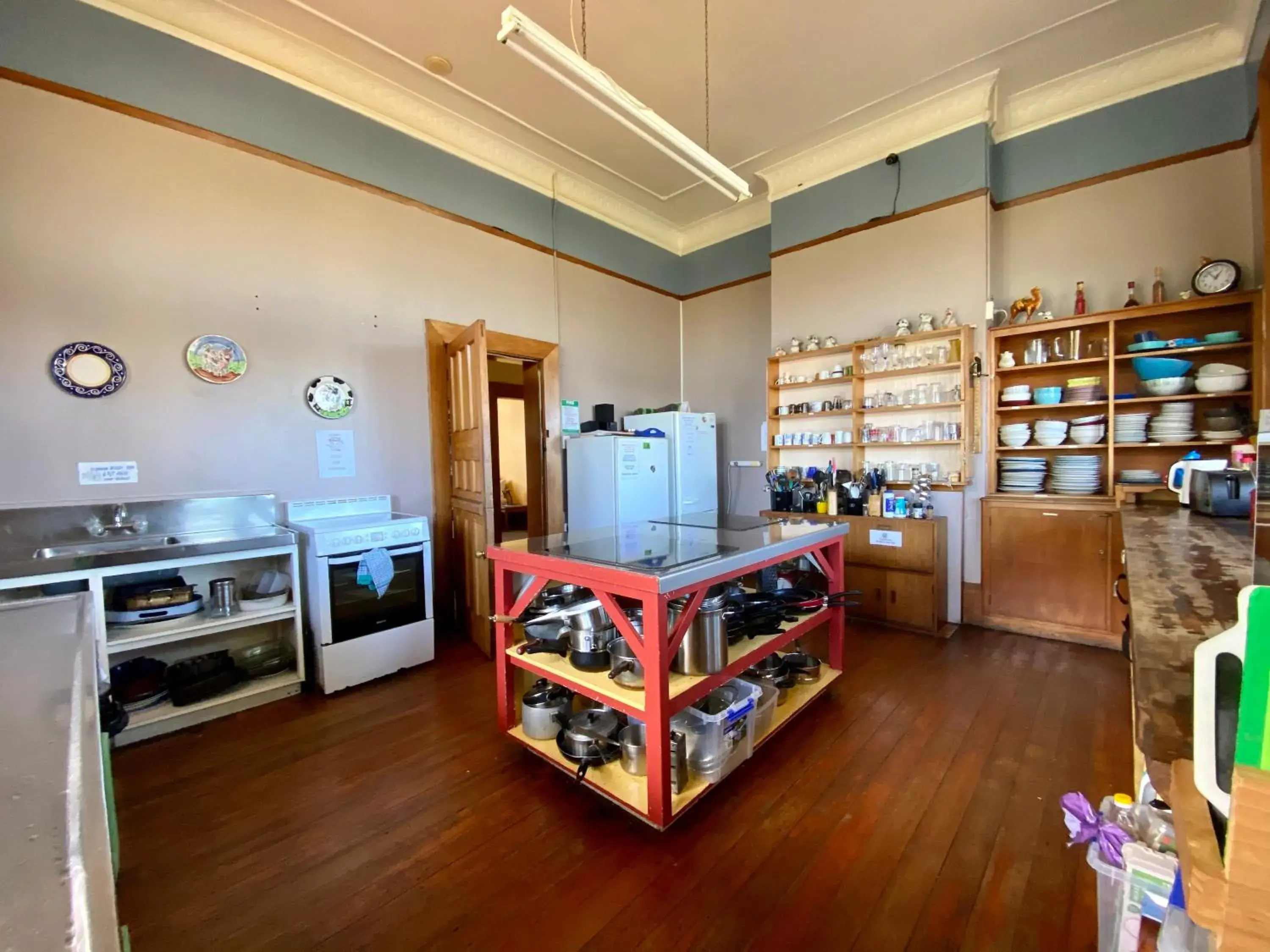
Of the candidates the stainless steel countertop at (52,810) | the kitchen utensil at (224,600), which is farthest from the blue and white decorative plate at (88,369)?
the stainless steel countertop at (52,810)

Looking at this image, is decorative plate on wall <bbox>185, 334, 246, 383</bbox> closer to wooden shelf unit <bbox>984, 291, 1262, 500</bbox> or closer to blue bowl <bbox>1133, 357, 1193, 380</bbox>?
wooden shelf unit <bbox>984, 291, 1262, 500</bbox>

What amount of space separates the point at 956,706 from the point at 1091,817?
175 cm

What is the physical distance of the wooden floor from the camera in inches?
51.0

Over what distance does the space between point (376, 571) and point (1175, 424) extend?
15.3ft

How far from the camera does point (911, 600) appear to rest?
336 cm

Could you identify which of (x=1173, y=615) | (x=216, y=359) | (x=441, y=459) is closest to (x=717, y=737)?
(x=1173, y=615)

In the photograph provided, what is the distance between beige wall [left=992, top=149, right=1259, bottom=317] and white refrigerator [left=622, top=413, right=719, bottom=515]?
246cm

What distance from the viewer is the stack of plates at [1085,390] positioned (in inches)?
Result: 121

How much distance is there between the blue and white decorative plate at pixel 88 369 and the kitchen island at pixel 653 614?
2178 millimetres

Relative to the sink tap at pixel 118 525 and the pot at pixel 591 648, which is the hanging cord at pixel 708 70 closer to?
the pot at pixel 591 648

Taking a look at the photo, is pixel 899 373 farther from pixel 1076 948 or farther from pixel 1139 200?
pixel 1076 948

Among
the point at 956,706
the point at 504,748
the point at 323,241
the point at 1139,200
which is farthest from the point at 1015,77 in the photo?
the point at 504,748

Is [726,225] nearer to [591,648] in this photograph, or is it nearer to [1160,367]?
[1160,367]

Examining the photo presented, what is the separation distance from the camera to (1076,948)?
121cm
